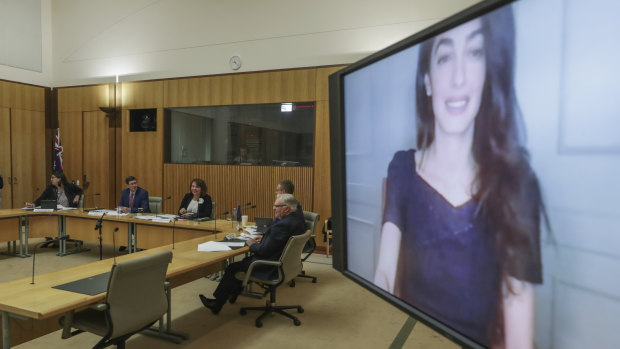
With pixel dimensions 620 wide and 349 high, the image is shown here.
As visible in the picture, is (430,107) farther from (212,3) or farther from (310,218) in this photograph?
(212,3)

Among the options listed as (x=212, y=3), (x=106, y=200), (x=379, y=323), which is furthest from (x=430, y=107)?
(x=106, y=200)

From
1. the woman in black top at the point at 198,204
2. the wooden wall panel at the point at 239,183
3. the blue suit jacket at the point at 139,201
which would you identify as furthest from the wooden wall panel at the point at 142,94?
the woman in black top at the point at 198,204

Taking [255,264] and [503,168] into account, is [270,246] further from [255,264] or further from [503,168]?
[503,168]

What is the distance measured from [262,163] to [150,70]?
3398 mm

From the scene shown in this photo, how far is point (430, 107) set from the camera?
0.93 meters

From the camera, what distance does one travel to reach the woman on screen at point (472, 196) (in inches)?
28.6

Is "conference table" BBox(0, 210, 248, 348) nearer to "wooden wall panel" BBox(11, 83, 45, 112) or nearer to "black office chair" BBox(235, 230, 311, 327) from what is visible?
"black office chair" BBox(235, 230, 311, 327)

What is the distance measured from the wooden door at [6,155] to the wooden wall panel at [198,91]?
3.53 m

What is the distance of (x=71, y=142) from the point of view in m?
9.26

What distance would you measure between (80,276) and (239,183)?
4746 millimetres

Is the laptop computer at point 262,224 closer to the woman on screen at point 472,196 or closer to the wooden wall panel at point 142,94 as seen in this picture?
the woman on screen at point 472,196

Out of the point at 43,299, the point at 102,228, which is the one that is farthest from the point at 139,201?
the point at 43,299

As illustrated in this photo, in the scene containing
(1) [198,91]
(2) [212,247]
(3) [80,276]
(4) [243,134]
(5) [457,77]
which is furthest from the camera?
(1) [198,91]

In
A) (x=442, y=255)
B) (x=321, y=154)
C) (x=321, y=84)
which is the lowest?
(x=442, y=255)
